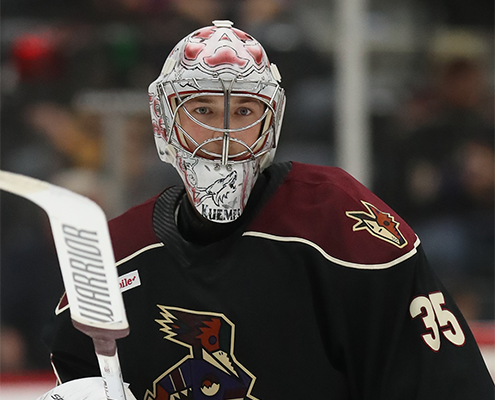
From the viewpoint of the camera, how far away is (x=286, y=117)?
3.82 m

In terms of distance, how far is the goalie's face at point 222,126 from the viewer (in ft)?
5.43

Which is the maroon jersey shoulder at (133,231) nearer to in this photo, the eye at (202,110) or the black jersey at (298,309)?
the black jersey at (298,309)

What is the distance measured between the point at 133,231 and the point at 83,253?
55 centimetres

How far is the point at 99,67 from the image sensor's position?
3797 millimetres

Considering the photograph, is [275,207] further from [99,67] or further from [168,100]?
[99,67]

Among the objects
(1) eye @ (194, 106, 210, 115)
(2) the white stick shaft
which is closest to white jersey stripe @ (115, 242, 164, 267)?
(1) eye @ (194, 106, 210, 115)

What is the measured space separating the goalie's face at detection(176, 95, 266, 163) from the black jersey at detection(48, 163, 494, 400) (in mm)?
117

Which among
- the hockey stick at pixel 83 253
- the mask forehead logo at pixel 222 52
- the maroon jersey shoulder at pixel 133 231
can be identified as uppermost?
the mask forehead logo at pixel 222 52

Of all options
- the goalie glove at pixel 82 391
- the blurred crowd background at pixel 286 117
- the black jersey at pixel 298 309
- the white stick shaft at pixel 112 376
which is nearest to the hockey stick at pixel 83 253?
the white stick shaft at pixel 112 376

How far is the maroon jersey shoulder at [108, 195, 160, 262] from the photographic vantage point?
1787 mm

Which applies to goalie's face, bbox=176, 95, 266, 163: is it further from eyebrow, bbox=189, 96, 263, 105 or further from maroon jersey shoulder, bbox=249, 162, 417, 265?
maroon jersey shoulder, bbox=249, 162, 417, 265

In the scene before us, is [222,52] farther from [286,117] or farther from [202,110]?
[286,117]

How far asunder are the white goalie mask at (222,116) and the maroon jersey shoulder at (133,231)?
13 cm

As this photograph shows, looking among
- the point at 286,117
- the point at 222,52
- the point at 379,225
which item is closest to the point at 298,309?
the point at 379,225
